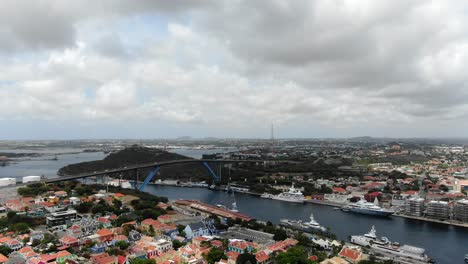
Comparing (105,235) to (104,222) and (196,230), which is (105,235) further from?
(196,230)

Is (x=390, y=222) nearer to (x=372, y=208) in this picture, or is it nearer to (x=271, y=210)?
(x=372, y=208)

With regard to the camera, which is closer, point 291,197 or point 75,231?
point 75,231

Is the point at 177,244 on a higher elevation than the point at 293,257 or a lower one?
lower

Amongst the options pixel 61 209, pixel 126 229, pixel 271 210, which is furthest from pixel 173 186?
pixel 126 229

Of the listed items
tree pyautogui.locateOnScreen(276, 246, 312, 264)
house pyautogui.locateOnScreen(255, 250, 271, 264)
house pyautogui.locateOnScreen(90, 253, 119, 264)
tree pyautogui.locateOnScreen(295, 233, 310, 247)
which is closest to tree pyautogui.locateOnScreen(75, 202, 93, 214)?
house pyautogui.locateOnScreen(90, 253, 119, 264)

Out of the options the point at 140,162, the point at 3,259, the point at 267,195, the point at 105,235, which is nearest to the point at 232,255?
the point at 105,235

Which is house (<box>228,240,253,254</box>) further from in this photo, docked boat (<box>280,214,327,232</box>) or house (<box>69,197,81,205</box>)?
house (<box>69,197,81,205</box>)

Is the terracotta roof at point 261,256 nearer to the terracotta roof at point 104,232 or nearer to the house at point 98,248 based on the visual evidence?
the house at point 98,248

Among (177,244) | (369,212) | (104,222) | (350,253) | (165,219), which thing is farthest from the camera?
(369,212)
